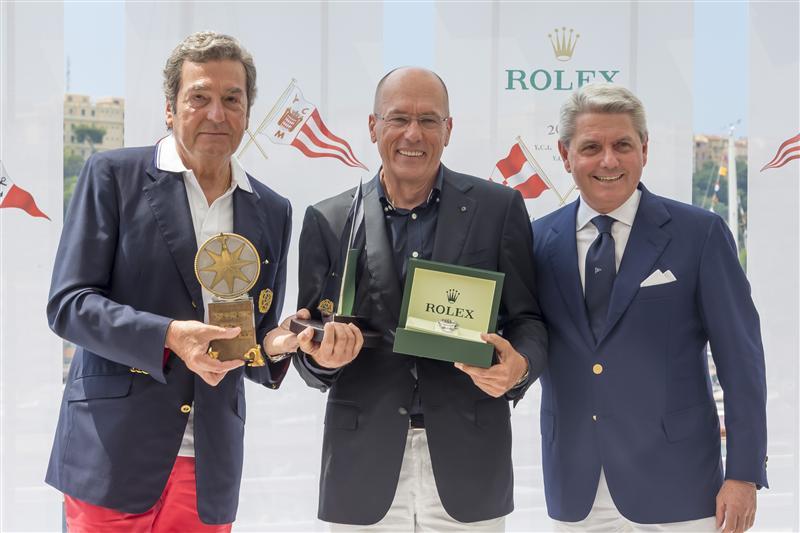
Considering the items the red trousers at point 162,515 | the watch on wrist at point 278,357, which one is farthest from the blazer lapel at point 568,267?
the red trousers at point 162,515

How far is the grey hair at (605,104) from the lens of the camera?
2.42 metres

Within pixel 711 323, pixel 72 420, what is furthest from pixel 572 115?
pixel 72 420

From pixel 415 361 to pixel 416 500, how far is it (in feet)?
1.33

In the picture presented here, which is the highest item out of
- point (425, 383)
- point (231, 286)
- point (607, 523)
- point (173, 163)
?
point (173, 163)

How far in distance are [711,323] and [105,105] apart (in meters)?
2.80

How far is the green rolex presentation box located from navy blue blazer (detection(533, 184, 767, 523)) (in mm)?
347

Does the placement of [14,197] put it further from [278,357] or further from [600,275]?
[600,275]

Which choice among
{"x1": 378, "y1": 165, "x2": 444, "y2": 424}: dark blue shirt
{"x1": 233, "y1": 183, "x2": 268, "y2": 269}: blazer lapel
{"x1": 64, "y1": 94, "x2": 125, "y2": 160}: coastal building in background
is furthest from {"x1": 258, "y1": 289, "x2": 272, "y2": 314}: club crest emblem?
{"x1": 64, "y1": 94, "x2": 125, "y2": 160}: coastal building in background

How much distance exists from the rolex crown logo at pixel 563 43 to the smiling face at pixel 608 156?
158cm

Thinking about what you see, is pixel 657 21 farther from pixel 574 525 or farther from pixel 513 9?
pixel 574 525

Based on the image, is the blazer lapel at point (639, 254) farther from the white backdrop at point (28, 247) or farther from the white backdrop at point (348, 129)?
the white backdrop at point (28, 247)

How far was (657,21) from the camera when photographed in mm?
3934

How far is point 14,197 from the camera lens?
3.71 metres

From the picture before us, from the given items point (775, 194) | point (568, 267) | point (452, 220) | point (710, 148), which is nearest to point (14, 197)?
point (452, 220)
